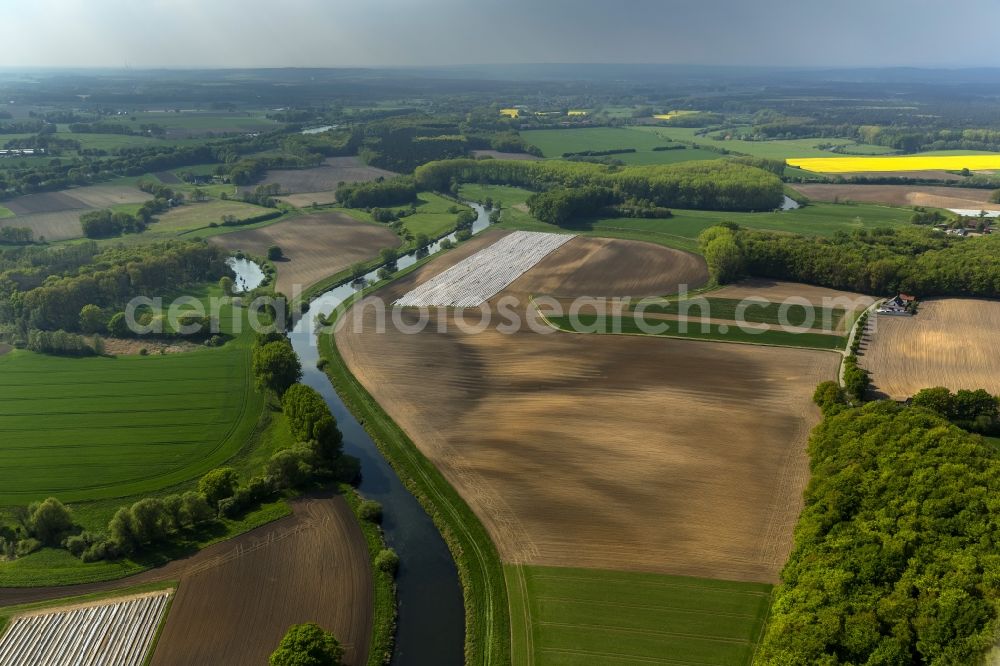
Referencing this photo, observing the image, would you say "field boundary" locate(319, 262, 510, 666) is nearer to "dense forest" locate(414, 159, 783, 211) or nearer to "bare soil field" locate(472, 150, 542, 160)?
"dense forest" locate(414, 159, 783, 211)

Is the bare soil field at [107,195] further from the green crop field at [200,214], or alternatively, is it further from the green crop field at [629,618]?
the green crop field at [629,618]

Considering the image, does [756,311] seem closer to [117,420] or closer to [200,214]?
[117,420]

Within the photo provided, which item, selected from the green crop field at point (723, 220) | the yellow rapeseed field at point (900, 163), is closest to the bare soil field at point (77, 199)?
the green crop field at point (723, 220)

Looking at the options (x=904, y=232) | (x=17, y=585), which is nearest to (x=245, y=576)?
(x=17, y=585)

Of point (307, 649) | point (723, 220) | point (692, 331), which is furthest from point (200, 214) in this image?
point (307, 649)

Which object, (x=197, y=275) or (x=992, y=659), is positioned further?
(x=197, y=275)

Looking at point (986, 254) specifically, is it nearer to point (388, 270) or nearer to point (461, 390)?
point (461, 390)
